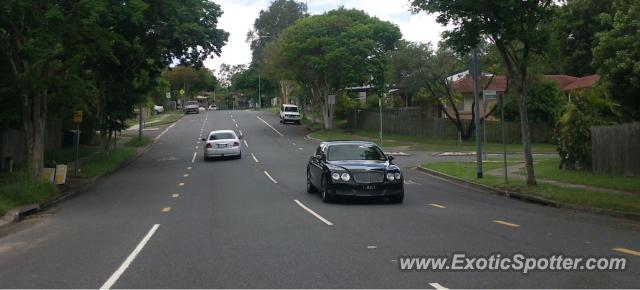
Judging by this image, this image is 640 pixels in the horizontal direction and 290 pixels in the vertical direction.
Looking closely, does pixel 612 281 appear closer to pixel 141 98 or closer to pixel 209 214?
pixel 209 214

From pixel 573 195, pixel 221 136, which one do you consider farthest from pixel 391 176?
pixel 221 136

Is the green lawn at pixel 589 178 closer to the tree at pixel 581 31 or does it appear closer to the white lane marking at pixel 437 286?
the white lane marking at pixel 437 286

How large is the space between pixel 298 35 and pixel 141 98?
1732cm

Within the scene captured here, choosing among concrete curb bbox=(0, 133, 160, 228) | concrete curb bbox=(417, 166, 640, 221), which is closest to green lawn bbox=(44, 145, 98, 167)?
concrete curb bbox=(0, 133, 160, 228)

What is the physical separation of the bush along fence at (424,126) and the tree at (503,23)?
2158 cm

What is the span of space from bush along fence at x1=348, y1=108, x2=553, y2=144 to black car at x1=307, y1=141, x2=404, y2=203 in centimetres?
2570

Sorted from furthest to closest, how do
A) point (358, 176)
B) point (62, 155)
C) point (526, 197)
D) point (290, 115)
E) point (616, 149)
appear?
point (290, 115) < point (62, 155) < point (616, 149) < point (526, 197) < point (358, 176)

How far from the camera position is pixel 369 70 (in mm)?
48938

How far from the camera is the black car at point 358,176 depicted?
15289mm

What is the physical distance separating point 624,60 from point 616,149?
443cm

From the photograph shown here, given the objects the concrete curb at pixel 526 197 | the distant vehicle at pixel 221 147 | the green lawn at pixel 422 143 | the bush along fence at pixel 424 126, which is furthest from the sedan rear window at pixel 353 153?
the bush along fence at pixel 424 126

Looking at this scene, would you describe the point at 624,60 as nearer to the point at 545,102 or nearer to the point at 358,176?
the point at 358,176

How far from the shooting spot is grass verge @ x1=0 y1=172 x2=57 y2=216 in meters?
16.6

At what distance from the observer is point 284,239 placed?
10586 millimetres
